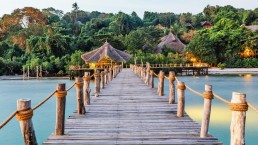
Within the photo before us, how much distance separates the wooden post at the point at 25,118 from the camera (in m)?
4.99

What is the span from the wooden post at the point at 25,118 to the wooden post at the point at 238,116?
2.83 m

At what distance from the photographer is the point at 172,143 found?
6227 mm

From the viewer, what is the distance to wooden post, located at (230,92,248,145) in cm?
492

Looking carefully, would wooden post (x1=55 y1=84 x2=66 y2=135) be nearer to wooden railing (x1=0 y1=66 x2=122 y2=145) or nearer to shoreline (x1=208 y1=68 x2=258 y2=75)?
wooden railing (x1=0 y1=66 x2=122 y2=145)

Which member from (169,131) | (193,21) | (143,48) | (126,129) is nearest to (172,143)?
(169,131)

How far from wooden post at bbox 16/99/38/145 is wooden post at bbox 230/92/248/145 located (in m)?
2.83

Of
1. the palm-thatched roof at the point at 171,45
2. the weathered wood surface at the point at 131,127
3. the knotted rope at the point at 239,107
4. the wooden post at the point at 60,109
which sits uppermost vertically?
the palm-thatched roof at the point at 171,45

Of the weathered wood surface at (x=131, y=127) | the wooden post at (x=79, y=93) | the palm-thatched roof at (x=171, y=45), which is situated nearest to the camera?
the weathered wood surface at (x=131, y=127)

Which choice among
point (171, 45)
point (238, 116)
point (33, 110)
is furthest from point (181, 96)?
point (171, 45)

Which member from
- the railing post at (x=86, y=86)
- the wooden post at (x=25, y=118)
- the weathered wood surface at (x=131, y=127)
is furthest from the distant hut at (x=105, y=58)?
the wooden post at (x=25, y=118)

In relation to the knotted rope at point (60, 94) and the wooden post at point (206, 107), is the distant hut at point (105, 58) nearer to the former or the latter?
the knotted rope at point (60, 94)

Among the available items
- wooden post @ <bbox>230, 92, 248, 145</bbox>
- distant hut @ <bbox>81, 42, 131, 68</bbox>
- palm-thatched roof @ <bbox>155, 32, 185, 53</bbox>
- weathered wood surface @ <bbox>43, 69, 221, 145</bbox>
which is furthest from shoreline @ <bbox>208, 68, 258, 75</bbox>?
wooden post @ <bbox>230, 92, 248, 145</bbox>

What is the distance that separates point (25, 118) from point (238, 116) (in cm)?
294

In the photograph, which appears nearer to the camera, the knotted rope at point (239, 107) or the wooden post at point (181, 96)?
the knotted rope at point (239, 107)
